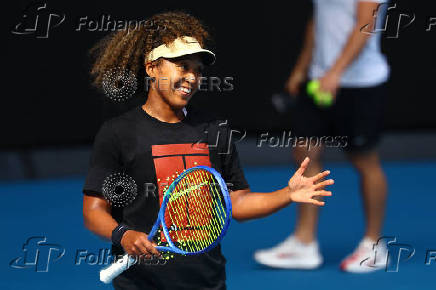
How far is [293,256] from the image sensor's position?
Result: 147 inches

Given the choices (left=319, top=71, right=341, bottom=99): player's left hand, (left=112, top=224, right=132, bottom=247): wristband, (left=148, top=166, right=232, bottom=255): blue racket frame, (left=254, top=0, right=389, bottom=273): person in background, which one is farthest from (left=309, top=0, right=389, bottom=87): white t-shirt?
(left=112, top=224, right=132, bottom=247): wristband

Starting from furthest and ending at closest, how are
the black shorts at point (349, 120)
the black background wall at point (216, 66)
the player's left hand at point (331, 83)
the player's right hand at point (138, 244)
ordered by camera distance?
the black background wall at point (216, 66)
the black shorts at point (349, 120)
the player's left hand at point (331, 83)
the player's right hand at point (138, 244)

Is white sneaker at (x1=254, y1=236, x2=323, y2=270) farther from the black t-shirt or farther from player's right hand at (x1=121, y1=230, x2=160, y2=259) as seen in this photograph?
player's right hand at (x1=121, y1=230, x2=160, y2=259)

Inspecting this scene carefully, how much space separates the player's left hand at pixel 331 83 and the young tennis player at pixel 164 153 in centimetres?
122

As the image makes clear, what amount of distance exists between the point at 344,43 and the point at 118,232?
1777 millimetres

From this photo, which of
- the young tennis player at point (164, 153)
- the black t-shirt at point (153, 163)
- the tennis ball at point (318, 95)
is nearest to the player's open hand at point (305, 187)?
the young tennis player at point (164, 153)

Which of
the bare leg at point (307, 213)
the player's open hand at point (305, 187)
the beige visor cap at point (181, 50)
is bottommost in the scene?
the bare leg at point (307, 213)

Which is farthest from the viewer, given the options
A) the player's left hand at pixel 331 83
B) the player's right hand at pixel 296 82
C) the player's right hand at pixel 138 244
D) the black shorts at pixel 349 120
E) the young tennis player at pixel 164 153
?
the player's right hand at pixel 296 82

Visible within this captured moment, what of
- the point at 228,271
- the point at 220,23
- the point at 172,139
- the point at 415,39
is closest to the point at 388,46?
the point at 415,39

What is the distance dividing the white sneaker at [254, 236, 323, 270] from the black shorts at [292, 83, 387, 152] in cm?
45

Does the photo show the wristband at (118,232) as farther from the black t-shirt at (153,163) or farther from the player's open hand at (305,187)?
the player's open hand at (305,187)

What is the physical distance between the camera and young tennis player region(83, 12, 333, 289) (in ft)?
7.46

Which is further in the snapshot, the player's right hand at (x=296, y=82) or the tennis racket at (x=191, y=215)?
the player's right hand at (x=296, y=82)

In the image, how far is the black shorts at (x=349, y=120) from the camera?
362cm
